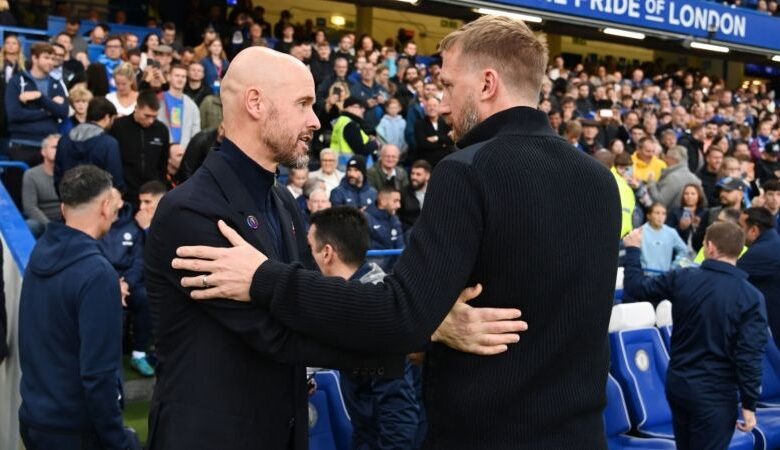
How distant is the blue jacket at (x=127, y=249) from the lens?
258 inches

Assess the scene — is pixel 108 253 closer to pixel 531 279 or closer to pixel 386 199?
pixel 386 199

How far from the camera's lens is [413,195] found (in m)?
9.54

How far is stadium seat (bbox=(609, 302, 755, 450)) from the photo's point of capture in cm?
595

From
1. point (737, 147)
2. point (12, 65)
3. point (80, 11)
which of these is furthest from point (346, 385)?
point (80, 11)

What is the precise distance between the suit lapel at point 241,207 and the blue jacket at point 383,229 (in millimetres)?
6146

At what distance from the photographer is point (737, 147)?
Result: 14516 millimetres

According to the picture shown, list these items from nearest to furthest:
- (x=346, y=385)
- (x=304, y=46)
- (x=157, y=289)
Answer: (x=157, y=289) < (x=346, y=385) < (x=304, y=46)

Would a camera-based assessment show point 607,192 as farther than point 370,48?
No

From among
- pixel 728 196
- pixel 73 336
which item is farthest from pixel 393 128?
pixel 73 336

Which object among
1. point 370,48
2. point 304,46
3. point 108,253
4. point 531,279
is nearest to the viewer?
point 531,279

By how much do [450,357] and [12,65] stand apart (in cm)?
829

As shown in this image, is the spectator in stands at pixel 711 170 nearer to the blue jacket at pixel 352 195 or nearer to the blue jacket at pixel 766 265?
the blue jacket at pixel 352 195

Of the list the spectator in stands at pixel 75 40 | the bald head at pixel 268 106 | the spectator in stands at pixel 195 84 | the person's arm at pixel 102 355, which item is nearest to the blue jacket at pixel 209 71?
the spectator in stands at pixel 195 84

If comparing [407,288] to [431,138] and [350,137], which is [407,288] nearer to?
[350,137]
